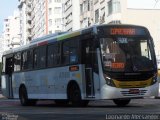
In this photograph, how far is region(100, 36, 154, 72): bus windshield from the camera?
1894 cm

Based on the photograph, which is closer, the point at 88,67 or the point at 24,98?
the point at 88,67

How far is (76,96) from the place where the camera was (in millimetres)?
20578

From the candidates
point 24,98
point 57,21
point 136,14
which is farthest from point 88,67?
point 57,21

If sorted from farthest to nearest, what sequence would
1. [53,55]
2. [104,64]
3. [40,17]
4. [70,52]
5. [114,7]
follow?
[40,17] < [114,7] < [53,55] < [70,52] < [104,64]

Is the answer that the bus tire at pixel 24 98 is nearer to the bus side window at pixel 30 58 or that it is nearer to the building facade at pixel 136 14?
the bus side window at pixel 30 58

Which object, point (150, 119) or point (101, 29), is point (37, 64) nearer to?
point (101, 29)

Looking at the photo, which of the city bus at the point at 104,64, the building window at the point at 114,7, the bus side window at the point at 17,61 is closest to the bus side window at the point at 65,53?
the city bus at the point at 104,64

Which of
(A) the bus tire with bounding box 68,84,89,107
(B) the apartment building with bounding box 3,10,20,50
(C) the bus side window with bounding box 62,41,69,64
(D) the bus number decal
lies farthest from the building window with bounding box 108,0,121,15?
(B) the apartment building with bounding box 3,10,20,50

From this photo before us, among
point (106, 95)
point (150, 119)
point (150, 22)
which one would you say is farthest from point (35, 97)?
point (150, 22)

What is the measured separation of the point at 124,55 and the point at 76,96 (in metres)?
2.85

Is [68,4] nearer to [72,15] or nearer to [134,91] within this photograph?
[72,15]

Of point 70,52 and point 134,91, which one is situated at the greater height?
point 70,52

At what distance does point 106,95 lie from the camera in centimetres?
1888

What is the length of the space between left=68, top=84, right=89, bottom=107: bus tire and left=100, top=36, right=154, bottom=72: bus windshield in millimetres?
1993
